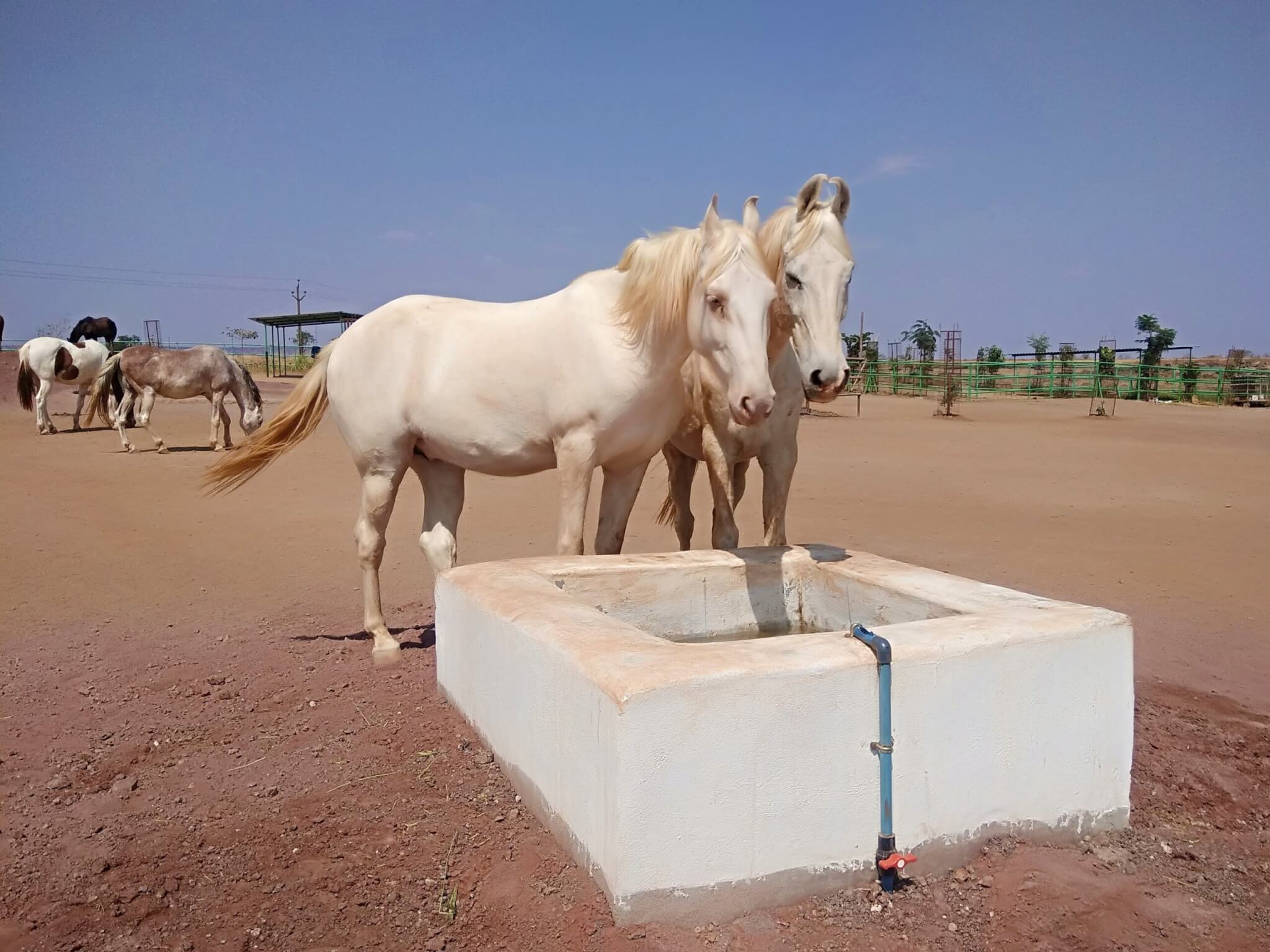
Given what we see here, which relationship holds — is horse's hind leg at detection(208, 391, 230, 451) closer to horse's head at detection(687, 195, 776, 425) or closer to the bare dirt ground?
the bare dirt ground

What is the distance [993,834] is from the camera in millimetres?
2336

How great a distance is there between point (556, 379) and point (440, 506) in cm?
115

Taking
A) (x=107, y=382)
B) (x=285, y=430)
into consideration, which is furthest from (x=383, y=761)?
(x=107, y=382)

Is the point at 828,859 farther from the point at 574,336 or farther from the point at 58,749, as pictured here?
the point at 58,749

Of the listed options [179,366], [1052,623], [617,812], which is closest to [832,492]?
[1052,623]

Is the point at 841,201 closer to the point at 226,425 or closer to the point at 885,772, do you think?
the point at 885,772

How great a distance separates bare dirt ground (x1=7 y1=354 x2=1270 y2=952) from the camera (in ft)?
6.89

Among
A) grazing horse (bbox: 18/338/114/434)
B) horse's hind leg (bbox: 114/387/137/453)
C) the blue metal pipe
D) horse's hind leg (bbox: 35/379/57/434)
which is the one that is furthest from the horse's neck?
the blue metal pipe

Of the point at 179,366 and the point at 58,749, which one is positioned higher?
the point at 179,366

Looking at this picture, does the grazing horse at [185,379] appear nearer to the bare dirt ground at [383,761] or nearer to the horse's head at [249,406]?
the horse's head at [249,406]

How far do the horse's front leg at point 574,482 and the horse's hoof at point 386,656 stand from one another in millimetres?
1136

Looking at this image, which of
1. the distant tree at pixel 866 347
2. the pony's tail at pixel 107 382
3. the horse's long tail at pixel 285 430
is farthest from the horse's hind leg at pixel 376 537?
the distant tree at pixel 866 347

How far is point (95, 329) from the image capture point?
72.9ft

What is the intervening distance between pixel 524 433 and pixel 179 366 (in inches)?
470
